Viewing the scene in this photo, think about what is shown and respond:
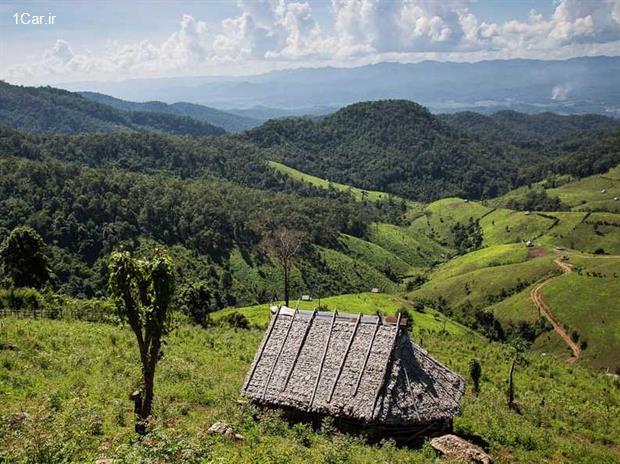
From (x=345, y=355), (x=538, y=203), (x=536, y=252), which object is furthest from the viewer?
(x=538, y=203)

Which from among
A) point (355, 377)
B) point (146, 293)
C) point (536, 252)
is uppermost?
point (146, 293)

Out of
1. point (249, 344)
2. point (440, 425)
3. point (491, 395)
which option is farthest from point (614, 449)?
point (249, 344)

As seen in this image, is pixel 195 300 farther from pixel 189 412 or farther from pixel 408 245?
pixel 408 245

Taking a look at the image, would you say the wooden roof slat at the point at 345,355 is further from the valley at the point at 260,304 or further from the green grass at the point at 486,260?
the green grass at the point at 486,260

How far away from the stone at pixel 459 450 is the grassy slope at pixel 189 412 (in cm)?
70

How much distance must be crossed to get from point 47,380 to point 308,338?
36.4 feet

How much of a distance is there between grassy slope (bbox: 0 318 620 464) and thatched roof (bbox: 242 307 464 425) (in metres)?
1.34

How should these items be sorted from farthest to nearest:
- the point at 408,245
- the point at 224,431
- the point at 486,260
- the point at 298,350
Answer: the point at 408,245 → the point at 486,260 → the point at 298,350 → the point at 224,431

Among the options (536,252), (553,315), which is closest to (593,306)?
(553,315)

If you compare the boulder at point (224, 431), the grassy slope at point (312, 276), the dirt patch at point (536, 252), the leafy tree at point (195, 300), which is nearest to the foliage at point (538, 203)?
the dirt patch at point (536, 252)

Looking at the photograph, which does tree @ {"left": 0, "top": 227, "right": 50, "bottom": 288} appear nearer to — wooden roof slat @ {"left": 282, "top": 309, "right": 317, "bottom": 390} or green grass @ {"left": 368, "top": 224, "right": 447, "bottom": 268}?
wooden roof slat @ {"left": 282, "top": 309, "right": 317, "bottom": 390}

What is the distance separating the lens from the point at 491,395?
30906 millimetres

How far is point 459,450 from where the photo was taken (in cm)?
1861

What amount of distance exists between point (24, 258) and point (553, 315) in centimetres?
7434
